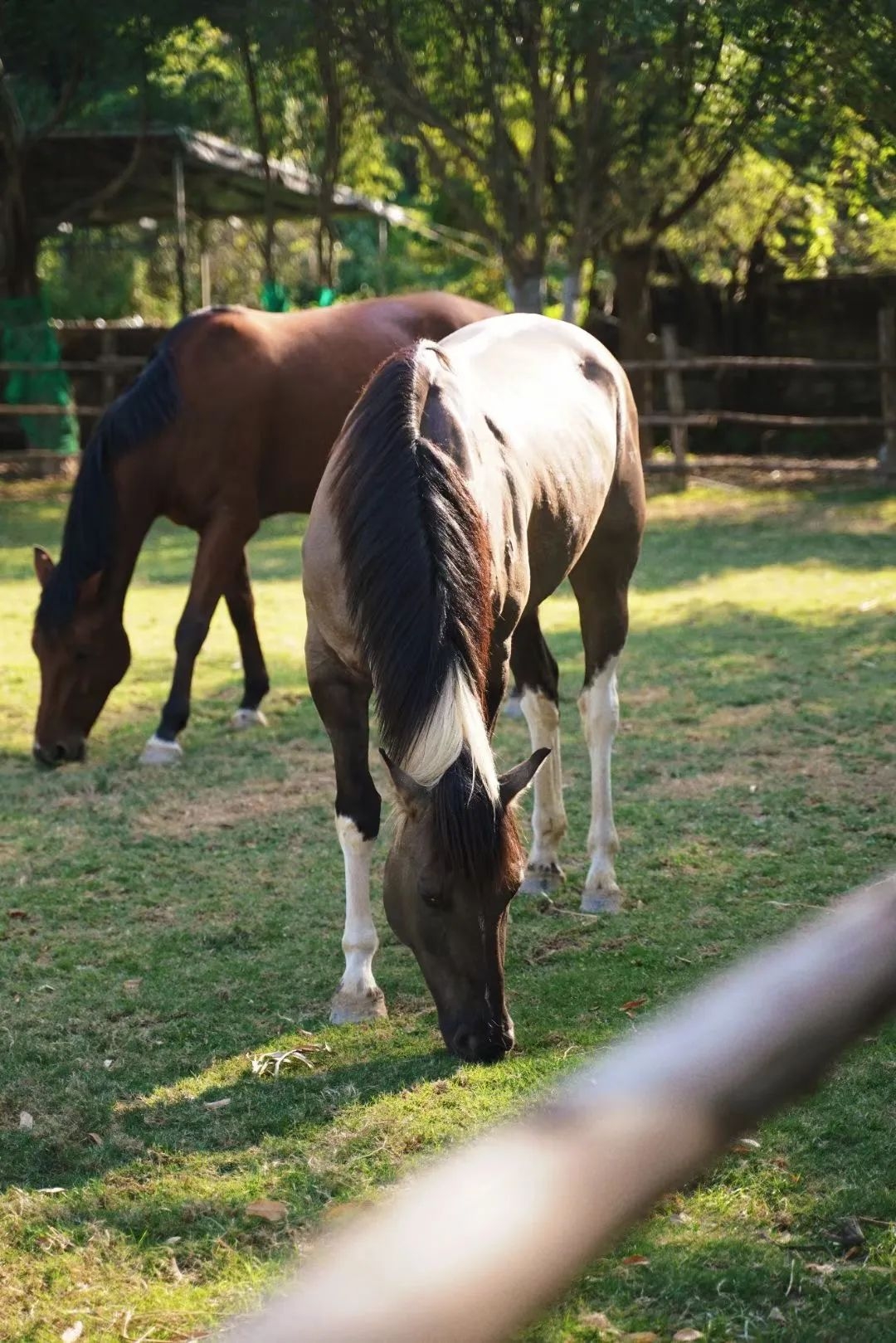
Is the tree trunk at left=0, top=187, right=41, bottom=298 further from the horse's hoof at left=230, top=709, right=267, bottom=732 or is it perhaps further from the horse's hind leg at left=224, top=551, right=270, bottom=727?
the horse's hoof at left=230, top=709, right=267, bottom=732

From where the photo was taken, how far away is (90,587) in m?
6.29

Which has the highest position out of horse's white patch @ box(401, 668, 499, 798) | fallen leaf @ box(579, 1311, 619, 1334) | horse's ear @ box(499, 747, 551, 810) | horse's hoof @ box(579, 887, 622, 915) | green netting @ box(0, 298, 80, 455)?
green netting @ box(0, 298, 80, 455)

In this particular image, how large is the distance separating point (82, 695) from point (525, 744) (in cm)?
195

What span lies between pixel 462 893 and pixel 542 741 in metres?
1.73

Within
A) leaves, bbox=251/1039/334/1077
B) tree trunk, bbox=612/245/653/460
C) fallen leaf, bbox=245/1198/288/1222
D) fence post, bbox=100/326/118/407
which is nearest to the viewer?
fallen leaf, bbox=245/1198/288/1222

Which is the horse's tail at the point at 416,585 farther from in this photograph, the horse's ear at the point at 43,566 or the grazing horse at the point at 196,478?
the horse's ear at the point at 43,566

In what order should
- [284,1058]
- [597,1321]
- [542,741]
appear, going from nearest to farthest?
[597,1321]
[284,1058]
[542,741]

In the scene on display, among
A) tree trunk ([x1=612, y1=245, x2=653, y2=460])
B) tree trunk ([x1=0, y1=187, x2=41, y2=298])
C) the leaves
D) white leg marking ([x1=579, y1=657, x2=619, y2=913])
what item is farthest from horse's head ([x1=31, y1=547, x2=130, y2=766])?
tree trunk ([x1=0, y1=187, x2=41, y2=298])

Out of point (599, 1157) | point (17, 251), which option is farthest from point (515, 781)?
point (17, 251)

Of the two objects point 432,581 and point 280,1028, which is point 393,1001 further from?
point 432,581

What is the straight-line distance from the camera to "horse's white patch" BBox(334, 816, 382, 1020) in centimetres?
376

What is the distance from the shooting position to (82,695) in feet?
20.8

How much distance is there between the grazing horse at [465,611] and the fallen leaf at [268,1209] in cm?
58

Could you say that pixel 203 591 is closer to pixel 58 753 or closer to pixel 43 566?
pixel 43 566
